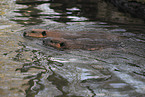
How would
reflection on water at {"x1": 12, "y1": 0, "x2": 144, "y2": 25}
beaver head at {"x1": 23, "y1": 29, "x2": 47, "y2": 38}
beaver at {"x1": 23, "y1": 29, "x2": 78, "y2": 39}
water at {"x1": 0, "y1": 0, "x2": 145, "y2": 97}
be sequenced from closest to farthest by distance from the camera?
water at {"x1": 0, "y1": 0, "x2": 145, "y2": 97} < beaver at {"x1": 23, "y1": 29, "x2": 78, "y2": 39} < beaver head at {"x1": 23, "y1": 29, "x2": 47, "y2": 38} < reflection on water at {"x1": 12, "y1": 0, "x2": 144, "y2": 25}

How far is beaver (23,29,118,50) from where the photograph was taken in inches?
231

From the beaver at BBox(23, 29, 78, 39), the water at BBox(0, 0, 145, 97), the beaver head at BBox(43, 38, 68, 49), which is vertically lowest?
the water at BBox(0, 0, 145, 97)

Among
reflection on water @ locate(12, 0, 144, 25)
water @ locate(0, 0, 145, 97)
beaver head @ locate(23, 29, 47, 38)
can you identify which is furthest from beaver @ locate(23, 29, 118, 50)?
reflection on water @ locate(12, 0, 144, 25)

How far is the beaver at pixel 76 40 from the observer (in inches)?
231

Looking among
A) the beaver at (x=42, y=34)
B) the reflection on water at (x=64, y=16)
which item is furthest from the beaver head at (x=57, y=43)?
the reflection on water at (x=64, y=16)

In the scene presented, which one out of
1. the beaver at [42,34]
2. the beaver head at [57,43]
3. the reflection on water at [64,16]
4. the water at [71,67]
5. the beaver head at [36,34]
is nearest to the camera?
the water at [71,67]

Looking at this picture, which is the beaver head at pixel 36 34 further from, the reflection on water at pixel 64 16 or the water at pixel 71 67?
the reflection on water at pixel 64 16

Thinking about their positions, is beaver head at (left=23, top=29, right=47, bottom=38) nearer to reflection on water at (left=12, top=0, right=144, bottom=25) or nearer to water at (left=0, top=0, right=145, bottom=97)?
water at (left=0, top=0, right=145, bottom=97)

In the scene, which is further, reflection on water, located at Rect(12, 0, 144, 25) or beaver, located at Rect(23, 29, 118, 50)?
reflection on water, located at Rect(12, 0, 144, 25)

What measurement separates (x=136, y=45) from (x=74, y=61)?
202 centimetres

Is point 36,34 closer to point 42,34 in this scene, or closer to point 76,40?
point 42,34

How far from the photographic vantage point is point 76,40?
6164mm

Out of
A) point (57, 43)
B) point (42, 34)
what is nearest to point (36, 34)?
point (42, 34)

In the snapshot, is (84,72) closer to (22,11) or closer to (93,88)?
(93,88)
